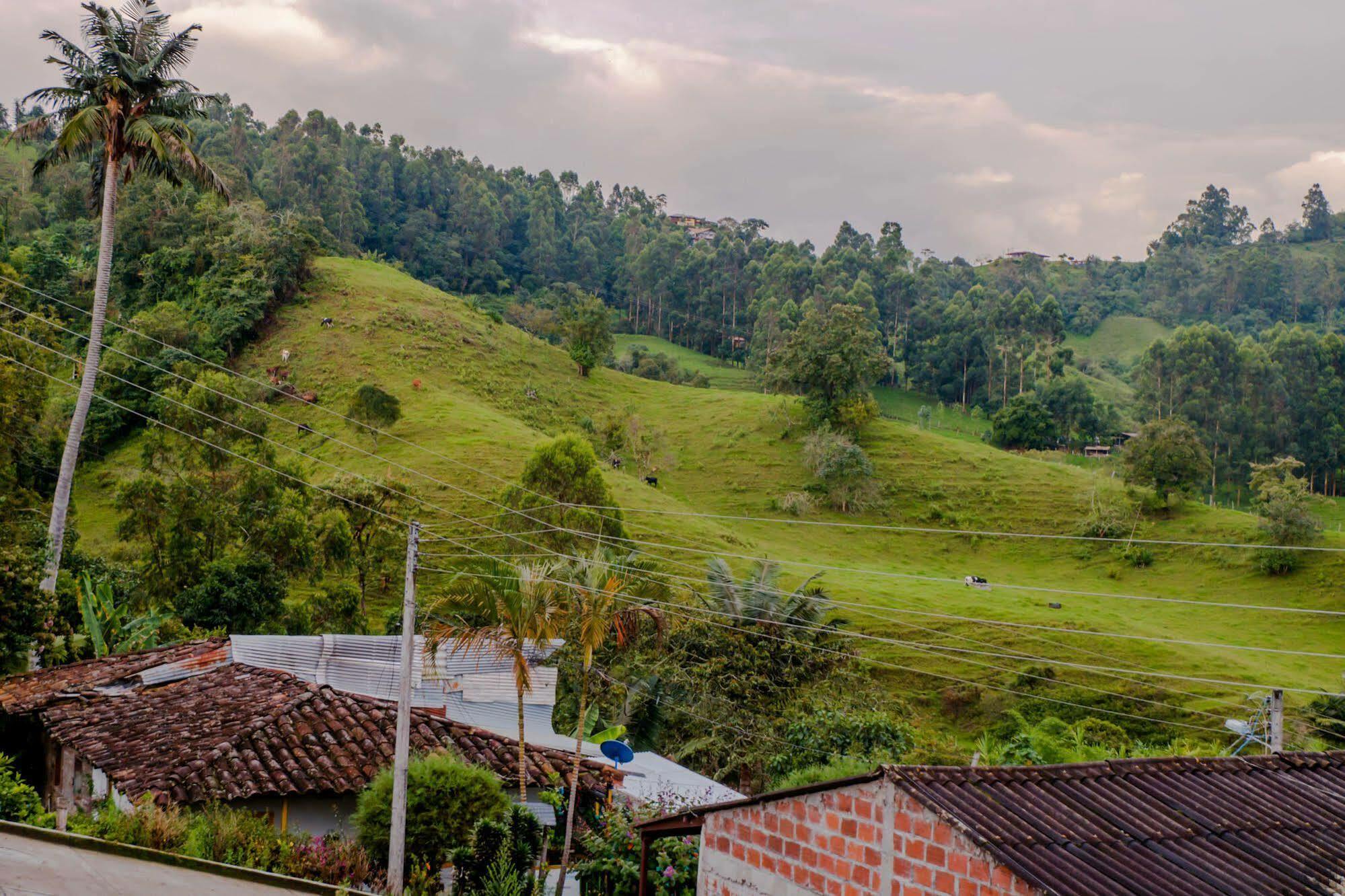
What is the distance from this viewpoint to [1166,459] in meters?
58.2

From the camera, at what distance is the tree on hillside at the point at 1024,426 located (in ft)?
254

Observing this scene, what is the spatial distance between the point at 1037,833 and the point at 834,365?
5931 centimetres

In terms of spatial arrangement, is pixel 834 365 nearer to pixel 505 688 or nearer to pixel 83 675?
pixel 505 688

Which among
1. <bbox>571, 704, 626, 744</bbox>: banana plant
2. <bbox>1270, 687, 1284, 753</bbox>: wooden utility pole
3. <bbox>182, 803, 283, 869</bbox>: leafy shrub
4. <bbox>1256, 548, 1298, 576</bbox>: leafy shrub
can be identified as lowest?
<bbox>571, 704, 626, 744</bbox>: banana plant

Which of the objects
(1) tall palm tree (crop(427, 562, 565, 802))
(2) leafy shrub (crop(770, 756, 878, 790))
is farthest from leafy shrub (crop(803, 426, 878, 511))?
(1) tall palm tree (crop(427, 562, 565, 802))

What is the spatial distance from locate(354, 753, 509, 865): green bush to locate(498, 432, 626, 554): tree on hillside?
67.2 feet

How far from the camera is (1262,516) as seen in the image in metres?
54.5

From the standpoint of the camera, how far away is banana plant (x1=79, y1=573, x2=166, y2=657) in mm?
25117

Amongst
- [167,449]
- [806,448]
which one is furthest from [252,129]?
[167,449]

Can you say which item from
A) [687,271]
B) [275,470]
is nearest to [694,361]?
[687,271]

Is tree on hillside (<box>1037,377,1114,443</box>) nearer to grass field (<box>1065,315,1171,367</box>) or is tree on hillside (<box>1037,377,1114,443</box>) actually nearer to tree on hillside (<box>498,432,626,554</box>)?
grass field (<box>1065,315,1171,367</box>)

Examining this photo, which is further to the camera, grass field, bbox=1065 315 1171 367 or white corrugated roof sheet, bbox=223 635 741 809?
grass field, bbox=1065 315 1171 367

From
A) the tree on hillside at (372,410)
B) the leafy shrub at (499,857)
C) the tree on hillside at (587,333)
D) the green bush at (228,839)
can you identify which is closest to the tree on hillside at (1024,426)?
the tree on hillside at (587,333)

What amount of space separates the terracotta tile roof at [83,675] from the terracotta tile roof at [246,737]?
8cm
